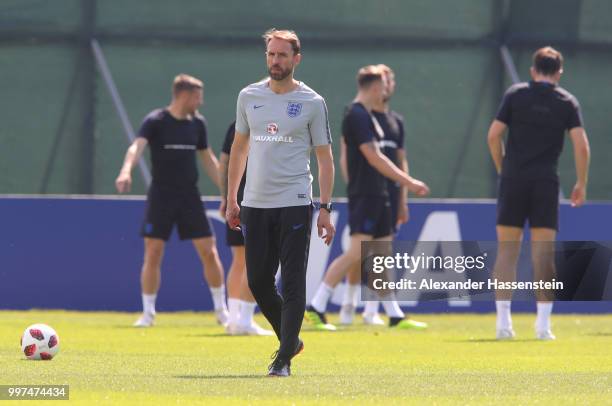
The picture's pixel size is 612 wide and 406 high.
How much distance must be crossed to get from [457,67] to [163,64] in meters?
3.89

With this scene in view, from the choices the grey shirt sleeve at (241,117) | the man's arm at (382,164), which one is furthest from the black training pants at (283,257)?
the man's arm at (382,164)

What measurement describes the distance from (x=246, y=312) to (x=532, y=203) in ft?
8.54

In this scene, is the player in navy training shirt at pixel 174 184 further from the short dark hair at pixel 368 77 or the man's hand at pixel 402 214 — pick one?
the man's hand at pixel 402 214

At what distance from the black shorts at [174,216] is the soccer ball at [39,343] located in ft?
15.2

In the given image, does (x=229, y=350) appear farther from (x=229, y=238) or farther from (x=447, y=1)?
(x=447, y=1)

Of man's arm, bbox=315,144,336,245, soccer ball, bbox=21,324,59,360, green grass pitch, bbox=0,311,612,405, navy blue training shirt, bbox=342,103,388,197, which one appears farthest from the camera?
navy blue training shirt, bbox=342,103,388,197

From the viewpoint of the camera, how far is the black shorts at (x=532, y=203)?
12828mm

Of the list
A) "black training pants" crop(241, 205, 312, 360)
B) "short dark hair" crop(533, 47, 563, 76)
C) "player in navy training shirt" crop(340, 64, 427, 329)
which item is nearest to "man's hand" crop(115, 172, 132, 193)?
"player in navy training shirt" crop(340, 64, 427, 329)

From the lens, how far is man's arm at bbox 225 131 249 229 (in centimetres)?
928

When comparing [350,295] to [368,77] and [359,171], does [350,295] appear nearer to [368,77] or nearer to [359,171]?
[359,171]

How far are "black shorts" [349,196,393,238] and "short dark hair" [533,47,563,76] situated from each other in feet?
7.73

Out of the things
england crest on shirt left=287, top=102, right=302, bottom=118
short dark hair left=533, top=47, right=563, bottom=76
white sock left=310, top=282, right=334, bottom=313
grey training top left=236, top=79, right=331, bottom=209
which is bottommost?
white sock left=310, top=282, right=334, bottom=313

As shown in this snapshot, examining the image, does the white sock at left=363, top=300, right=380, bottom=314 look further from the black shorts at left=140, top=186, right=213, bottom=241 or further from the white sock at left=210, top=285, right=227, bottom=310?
the black shorts at left=140, top=186, right=213, bottom=241

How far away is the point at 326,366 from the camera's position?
998 cm
